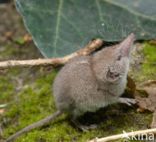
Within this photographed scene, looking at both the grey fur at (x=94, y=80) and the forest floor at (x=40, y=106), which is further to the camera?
the forest floor at (x=40, y=106)

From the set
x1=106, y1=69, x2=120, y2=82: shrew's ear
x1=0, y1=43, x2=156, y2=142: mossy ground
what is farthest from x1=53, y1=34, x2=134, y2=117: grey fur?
x1=0, y1=43, x2=156, y2=142: mossy ground

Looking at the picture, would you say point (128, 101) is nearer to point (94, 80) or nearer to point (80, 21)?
point (94, 80)

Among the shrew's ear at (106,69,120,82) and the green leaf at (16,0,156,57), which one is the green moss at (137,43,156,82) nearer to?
the green leaf at (16,0,156,57)

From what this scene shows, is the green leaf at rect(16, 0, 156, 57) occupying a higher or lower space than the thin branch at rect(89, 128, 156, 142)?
higher

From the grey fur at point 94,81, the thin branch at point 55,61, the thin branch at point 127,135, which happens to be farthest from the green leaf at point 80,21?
the thin branch at point 127,135

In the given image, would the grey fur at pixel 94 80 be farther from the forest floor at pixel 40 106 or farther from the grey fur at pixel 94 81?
the forest floor at pixel 40 106

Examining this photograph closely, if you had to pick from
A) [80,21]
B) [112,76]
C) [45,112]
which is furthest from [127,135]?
[80,21]
